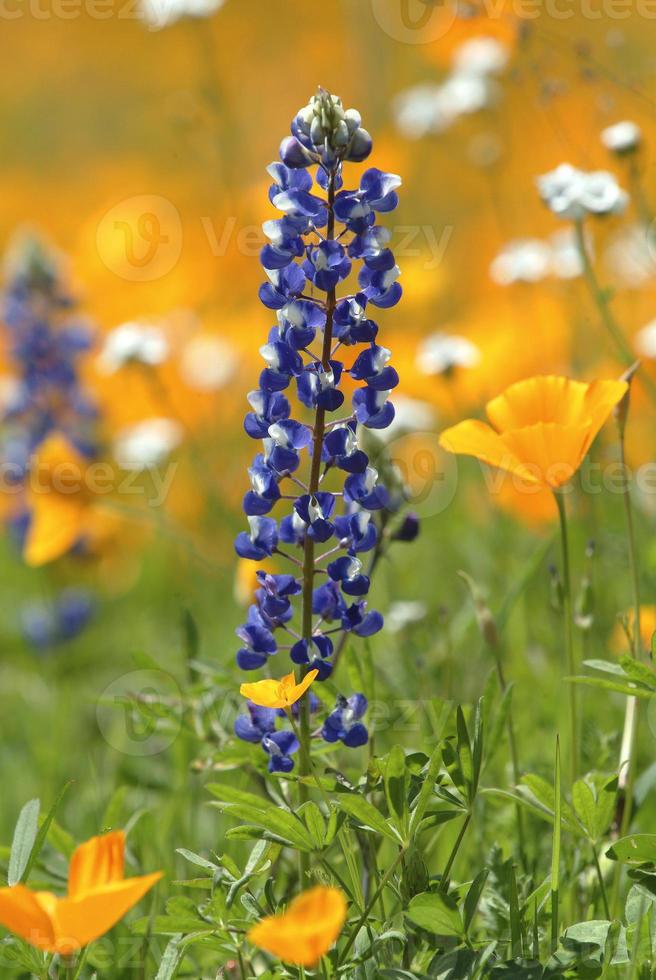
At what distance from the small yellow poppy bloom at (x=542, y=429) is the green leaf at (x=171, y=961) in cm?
56

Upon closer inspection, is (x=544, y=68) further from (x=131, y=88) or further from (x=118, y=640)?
(x=131, y=88)

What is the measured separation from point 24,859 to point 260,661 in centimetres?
30

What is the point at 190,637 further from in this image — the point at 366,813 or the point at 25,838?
the point at 366,813

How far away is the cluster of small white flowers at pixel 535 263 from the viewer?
2.62m

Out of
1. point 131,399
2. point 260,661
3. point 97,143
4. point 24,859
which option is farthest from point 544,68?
point 97,143

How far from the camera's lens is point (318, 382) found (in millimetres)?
1191

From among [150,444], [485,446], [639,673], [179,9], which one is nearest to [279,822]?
[639,673]

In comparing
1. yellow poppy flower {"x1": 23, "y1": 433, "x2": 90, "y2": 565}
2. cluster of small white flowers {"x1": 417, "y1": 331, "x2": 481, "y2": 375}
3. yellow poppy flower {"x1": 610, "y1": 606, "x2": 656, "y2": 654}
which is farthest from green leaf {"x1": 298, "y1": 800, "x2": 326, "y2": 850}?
cluster of small white flowers {"x1": 417, "y1": 331, "x2": 481, "y2": 375}

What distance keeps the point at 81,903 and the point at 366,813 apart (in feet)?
0.86

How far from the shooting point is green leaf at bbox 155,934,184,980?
3.77 ft

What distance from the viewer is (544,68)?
219cm

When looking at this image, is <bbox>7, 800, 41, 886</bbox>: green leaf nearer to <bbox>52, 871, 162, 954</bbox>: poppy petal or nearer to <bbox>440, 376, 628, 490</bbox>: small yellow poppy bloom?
<bbox>52, 871, 162, 954</bbox>: poppy petal

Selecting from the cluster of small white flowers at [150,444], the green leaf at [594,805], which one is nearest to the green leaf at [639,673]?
the green leaf at [594,805]

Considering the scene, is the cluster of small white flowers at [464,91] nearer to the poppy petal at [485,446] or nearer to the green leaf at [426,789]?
the poppy petal at [485,446]
